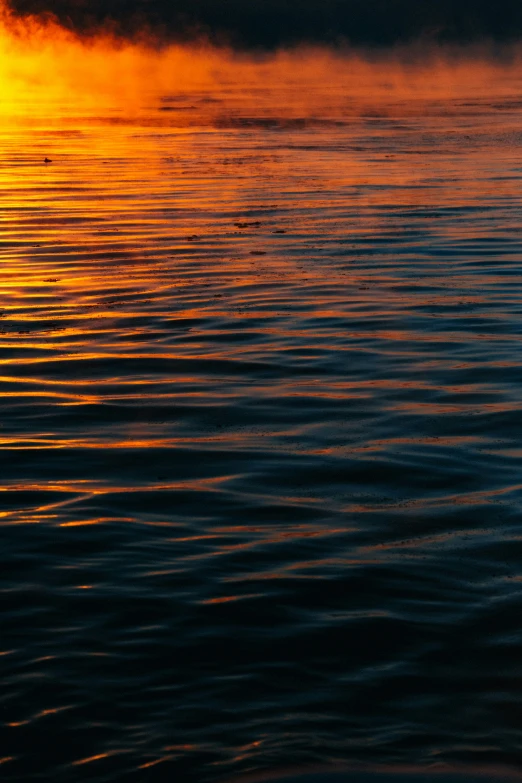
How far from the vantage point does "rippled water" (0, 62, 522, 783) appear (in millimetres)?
5559

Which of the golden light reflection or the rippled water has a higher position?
the golden light reflection

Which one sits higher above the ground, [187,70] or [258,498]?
[187,70]

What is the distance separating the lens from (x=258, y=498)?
27.2 feet

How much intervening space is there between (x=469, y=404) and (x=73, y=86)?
243ft

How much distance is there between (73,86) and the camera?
81125mm

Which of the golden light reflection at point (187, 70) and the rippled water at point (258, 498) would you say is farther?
the golden light reflection at point (187, 70)

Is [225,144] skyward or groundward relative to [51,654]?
skyward

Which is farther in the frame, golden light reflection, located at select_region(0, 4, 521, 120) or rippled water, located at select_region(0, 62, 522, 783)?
golden light reflection, located at select_region(0, 4, 521, 120)

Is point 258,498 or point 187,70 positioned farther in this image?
point 187,70

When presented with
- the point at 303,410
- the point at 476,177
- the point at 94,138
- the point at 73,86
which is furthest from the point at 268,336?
the point at 73,86

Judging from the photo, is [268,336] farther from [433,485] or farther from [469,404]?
[433,485]

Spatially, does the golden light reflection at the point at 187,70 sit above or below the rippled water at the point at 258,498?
above

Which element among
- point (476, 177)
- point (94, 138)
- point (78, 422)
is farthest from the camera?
point (94, 138)

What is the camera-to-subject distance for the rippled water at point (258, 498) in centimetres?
556
